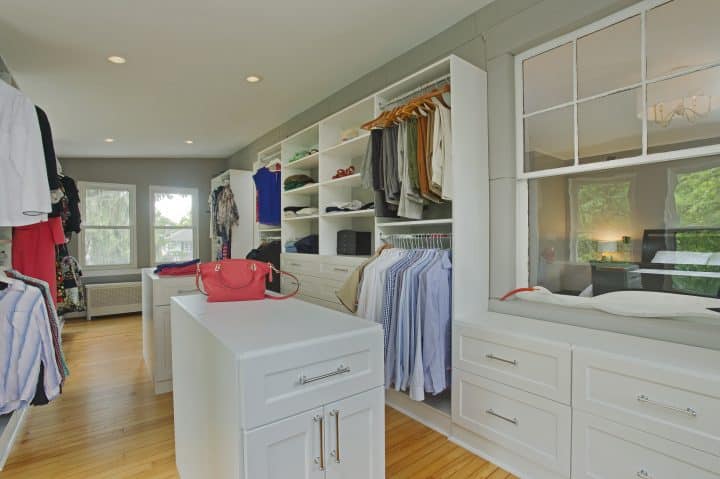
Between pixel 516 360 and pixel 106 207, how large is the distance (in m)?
6.42

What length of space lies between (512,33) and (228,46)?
1850mm

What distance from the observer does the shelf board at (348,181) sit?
2.93 m

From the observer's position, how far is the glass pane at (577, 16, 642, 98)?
1835 mm

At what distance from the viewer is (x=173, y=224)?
21.1 feet

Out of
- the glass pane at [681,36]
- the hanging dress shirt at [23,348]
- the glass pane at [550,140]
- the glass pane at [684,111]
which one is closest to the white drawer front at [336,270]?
the glass pane at [550,140]

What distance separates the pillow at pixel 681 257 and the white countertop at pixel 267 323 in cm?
145

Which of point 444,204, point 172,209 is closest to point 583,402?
point 444,204

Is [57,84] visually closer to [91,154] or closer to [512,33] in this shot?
[91,154]

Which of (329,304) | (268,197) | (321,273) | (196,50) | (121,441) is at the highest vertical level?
(196,50)

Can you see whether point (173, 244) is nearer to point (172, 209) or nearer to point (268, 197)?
point (172, 209)

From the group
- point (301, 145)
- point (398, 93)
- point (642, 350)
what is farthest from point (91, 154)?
point (642, 350)

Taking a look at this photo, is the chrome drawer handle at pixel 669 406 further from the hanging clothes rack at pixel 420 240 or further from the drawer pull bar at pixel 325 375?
the hanging clothes rack at pixel 420 240

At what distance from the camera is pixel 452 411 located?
2.10 metres

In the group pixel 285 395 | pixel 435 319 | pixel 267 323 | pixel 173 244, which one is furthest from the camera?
pixel 173 244
